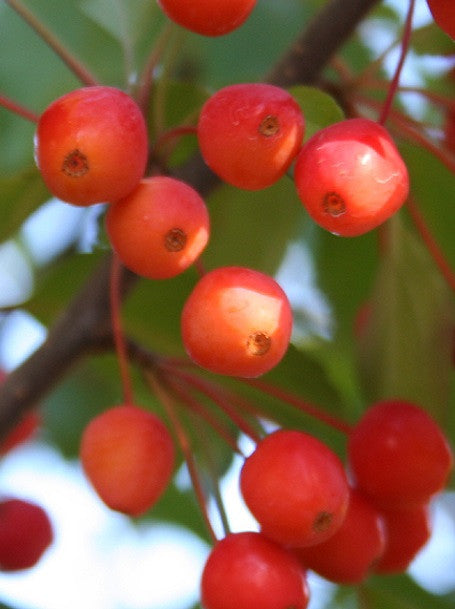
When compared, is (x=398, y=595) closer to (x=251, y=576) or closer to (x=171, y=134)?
(x=251, y=576)

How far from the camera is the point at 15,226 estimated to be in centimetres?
123

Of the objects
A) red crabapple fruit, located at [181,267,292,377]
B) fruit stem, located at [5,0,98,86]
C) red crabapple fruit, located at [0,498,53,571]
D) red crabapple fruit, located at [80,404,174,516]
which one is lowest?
red crabapple fruit, located at [0,498,53,571]

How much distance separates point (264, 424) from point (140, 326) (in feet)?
0.77

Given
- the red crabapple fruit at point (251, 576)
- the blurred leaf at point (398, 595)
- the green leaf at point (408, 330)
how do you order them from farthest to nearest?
the blurred leaf at point (398, 595)
the green leaf at point (408, 330)
the red crabapple fruit at point (251, 576)

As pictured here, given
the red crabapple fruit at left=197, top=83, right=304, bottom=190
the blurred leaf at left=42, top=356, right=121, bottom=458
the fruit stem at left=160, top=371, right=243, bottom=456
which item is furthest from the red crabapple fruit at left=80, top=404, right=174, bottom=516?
the blurred leaf at left=42, top=356, right=121, bottom=458

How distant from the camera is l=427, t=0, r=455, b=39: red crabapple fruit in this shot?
83 centimetres

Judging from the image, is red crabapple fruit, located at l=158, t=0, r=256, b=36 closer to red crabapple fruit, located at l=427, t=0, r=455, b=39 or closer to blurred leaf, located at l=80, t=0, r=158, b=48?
red crabapple fruit, located at l=427, t=0, r=455, b=39

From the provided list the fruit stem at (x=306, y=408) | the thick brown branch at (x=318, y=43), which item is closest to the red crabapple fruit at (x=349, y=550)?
the fruit stem at (x=306, y=408)

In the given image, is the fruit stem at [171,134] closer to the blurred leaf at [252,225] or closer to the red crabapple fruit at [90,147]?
the red crabapple fruit at [90,147]

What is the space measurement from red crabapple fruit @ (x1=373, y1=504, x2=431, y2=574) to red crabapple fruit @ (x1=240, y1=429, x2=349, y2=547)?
0.67 feet

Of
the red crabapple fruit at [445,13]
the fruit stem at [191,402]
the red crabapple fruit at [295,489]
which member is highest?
the red crabapple fruit at [445,13]

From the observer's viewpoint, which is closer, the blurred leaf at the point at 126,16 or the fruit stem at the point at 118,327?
the fruit stem at the point at 118,327

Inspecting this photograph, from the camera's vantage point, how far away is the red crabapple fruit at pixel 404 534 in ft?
3.78

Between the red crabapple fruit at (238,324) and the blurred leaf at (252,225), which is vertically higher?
the red crabapple fruit at (238,324)
